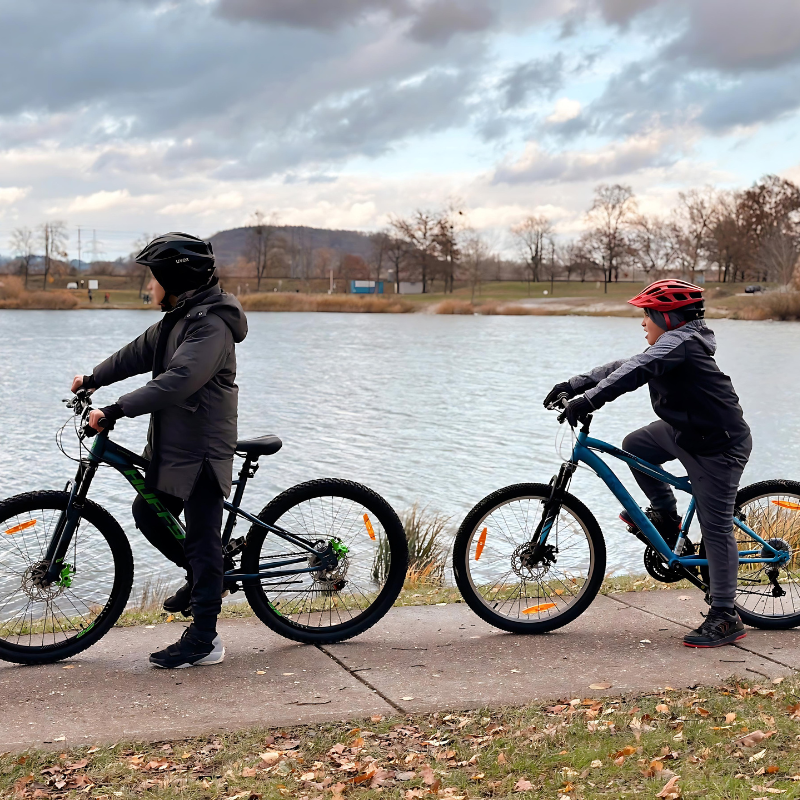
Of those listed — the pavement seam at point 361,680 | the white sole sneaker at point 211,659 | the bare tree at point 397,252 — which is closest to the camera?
the pavement seam at point 361,680

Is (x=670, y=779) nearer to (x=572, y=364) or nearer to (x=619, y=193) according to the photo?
(x=572, y=364)

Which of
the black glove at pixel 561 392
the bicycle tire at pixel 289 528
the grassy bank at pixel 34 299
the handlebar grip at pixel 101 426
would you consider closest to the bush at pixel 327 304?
the grassy bank at pixel 34 299

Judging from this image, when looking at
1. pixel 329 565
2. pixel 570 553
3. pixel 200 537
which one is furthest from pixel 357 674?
pixel 570 553

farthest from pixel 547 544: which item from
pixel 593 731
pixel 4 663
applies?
pixel 4 663

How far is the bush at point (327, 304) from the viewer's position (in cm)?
8712

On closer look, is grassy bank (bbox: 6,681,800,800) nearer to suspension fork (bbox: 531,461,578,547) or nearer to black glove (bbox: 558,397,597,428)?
suspension fork (bbox: 531,461,578,547)

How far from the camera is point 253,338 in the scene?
5225 cm

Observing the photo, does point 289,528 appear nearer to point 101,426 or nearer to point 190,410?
point 190,410

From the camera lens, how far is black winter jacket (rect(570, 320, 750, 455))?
4734 millimetres

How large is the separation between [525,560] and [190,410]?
6.21 feet

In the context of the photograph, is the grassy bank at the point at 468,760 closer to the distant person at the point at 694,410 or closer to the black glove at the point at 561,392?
the distant person at the point at 694,410

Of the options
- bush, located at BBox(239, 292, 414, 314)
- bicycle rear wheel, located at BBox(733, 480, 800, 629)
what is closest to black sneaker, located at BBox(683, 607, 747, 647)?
bicycle rear wheel, located at BBox(733, 480, 800, 629)

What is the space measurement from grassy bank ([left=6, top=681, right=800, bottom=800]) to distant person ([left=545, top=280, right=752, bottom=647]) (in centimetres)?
103

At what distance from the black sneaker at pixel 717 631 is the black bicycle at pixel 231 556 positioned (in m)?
1.48
